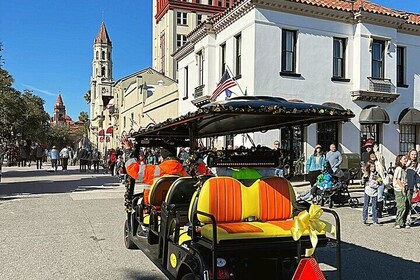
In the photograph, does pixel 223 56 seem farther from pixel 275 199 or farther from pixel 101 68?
pixel 101 68

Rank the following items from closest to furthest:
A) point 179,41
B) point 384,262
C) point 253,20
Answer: point 384,262 < point 253,20 < point 179,41

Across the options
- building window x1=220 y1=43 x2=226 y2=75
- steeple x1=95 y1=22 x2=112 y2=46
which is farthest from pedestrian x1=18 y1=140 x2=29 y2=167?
steeple x1=95 y1=22 x2=112 y2=46

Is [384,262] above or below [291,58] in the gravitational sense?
below

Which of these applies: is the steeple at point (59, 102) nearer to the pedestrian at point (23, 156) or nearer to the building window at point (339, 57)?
the pedestrian at point (23, 156)

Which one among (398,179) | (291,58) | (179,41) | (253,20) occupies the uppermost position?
(179,41)

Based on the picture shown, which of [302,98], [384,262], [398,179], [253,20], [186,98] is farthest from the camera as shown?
[186,98]

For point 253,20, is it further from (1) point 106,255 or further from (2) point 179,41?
(2) point 179,41

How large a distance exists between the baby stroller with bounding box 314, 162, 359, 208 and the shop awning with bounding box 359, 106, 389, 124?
786 centimetres

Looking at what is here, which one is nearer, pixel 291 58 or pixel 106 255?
pixel 106 255

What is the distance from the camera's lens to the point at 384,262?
691 centimetres

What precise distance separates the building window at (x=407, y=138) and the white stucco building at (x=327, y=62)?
5 centimetres

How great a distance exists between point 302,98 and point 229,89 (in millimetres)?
3292

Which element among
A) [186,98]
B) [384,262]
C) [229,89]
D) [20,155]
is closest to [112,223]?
[384,262]

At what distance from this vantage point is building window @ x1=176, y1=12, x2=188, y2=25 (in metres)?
65.9
